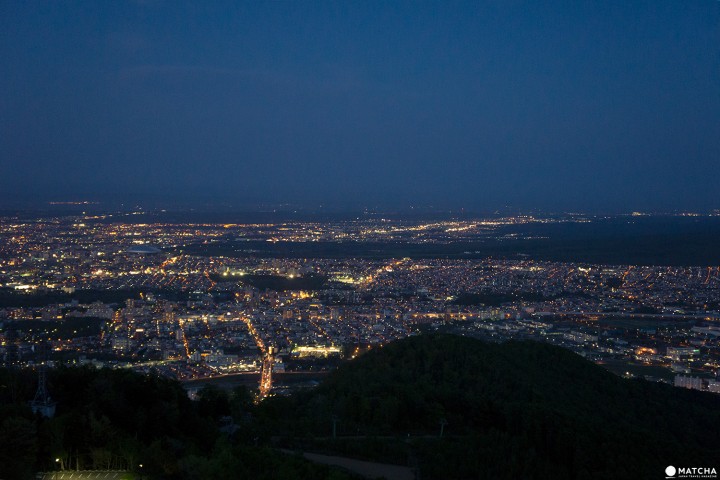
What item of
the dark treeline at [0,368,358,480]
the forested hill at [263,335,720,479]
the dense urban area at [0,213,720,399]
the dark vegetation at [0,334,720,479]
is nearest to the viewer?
the dark treeline at [0,368,358,480]

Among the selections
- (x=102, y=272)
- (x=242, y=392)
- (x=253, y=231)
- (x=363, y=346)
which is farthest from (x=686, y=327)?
(x=253, y=231)

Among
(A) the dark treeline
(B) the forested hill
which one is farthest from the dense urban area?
(A) the dark treeline

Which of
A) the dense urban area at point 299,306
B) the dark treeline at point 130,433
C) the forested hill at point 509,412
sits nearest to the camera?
the dark treeline at point 130,433

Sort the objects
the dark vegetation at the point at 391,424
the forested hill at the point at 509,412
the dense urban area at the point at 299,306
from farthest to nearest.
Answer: the dense urban area at the point at 299,306
the forested hill at the point at 509,412
the dark vegetation at the point at 391,424

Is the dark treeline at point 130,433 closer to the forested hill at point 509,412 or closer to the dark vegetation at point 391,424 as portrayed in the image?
the dark vegetation at point 391,424

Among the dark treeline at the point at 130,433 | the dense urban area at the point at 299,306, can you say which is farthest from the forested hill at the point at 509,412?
the dense urban area at the point at 299,306

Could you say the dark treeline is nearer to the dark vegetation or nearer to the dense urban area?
the dark vegetation

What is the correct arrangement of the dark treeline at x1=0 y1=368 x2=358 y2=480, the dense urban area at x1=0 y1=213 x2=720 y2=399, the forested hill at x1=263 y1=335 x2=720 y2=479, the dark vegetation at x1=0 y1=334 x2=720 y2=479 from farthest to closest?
the dense urban area at x1=0 y1=213 x2=720 y2=399
the forested hill at x1=263 y1=335 x2=720 y2=479
the dark vegetation at x1=0 y1=334 x2=720 y2=479
the dark treeline at x1=0 y1=368 x2=358 y2=480
